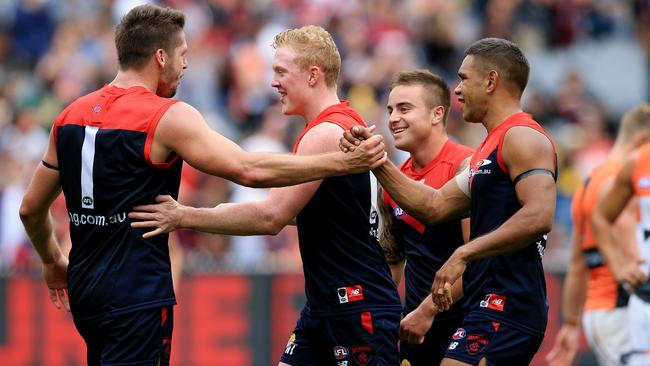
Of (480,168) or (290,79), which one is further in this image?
(290,79)

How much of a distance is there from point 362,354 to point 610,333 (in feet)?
15.2

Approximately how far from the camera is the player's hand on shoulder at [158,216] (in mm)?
6930

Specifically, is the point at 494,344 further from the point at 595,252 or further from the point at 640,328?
the point at 595,252

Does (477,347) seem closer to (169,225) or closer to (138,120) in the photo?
(169,225)

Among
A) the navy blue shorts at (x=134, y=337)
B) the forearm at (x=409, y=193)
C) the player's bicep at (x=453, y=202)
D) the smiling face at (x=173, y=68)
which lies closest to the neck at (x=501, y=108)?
the player's bicep at (x=453, y=202)

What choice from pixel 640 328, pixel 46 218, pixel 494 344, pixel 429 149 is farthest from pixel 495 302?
pixel 640 328

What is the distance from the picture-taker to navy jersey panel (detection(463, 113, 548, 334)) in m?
7.34

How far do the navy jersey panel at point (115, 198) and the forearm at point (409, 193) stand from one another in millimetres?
1343

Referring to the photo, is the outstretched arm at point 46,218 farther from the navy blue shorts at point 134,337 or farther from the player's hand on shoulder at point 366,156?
the player's hand on shoulder at point 366,156

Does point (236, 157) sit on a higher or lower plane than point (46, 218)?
higher

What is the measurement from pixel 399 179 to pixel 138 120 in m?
1.76

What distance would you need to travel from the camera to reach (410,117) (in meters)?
8.55

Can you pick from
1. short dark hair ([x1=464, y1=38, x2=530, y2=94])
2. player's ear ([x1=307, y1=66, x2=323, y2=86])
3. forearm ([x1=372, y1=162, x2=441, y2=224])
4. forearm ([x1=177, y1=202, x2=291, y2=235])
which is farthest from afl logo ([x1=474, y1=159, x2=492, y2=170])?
forearm ([x1=177, y1=202, x2=291, y2=235])

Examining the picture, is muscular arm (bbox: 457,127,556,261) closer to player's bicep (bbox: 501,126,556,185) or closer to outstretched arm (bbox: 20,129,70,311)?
player's bicep (bbox: 501,126,556,185)
